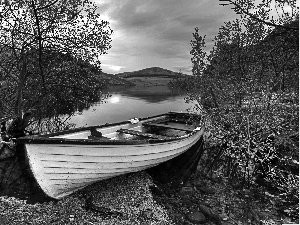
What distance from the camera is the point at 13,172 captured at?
11586 millimetres

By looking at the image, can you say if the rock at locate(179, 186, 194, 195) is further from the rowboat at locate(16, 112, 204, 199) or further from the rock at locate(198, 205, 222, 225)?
the rowboat at locate(16, 112, 204, 199)

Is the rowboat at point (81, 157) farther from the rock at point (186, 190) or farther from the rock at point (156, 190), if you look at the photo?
the rock at point (186, 190)

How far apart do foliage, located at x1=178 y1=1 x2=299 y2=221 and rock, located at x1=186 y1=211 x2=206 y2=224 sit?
3.27 m

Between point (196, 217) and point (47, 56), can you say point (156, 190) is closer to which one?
point (196, 217)

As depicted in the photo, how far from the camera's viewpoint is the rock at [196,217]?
753 cm

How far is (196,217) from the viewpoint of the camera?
7.71 metres

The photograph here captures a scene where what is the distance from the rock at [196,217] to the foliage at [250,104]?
3275mm

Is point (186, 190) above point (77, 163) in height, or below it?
below

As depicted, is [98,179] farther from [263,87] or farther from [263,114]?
[263,87]

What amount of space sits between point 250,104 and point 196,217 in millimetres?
8237

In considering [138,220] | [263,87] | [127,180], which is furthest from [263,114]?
[138,220]

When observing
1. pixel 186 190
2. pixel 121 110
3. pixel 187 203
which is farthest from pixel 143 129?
pixel 121 110

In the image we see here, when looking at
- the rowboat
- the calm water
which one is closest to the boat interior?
the rowboat

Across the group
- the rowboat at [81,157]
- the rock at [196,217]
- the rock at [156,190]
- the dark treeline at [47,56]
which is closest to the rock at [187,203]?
the rock at [196,217]
